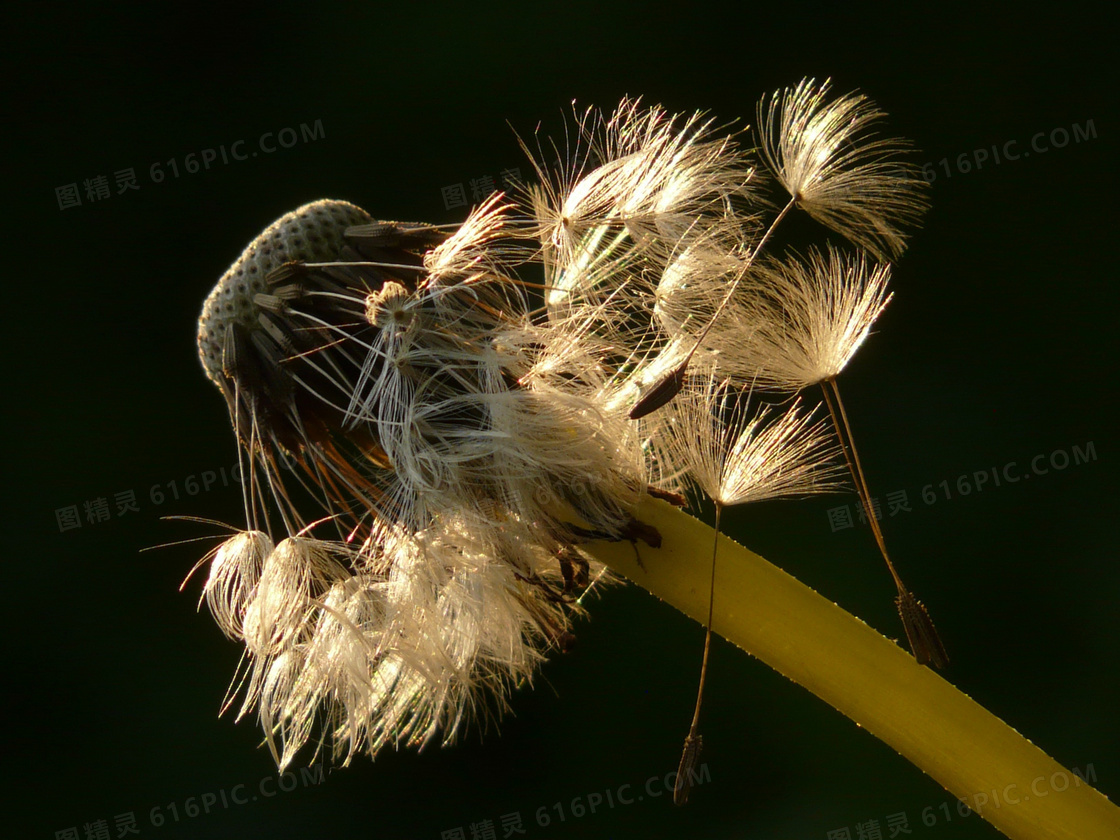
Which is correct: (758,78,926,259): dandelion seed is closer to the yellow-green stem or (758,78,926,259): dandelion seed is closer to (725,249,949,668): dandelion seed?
(725,249,949,668): dandelion seed

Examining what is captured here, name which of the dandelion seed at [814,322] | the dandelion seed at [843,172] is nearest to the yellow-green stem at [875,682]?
the dandelion seed at [814,322]

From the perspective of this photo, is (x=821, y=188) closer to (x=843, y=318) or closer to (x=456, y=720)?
(x=843, y=318)

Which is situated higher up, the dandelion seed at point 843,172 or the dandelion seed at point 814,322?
the dandelion seed at point 843,172

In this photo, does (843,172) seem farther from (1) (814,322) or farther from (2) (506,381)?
(2) (506,381)

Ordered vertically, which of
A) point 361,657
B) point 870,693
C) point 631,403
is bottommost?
point 870,693

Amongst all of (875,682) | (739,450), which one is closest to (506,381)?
(739,450)

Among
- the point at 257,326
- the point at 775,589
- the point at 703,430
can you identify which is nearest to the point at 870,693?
the point at 775,589

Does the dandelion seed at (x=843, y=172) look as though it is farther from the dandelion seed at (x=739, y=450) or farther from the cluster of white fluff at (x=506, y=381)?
the dandelion seed at (x=739, y=450)

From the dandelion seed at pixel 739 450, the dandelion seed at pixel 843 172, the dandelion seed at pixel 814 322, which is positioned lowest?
the dandelion seed at pixel 739 450
